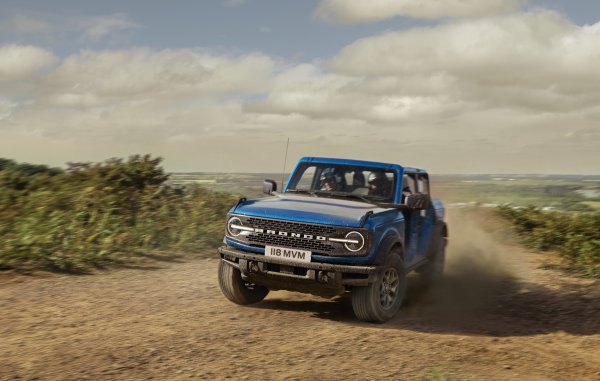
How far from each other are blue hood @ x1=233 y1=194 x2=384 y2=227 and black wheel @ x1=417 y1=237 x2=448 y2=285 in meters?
2.63

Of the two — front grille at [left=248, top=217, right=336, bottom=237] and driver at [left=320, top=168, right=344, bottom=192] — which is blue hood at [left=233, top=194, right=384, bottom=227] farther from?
driver at [left=320, top=168, right=344, bottom=192]

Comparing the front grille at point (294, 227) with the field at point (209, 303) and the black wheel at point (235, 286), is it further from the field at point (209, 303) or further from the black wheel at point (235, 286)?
the field at point (209, 303)

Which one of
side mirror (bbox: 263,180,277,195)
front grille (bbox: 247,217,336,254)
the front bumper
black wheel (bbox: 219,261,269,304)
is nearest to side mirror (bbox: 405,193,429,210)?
the front bumper

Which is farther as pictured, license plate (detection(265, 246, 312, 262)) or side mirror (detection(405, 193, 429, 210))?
side mirror (detection(405, 193, 429, 210))

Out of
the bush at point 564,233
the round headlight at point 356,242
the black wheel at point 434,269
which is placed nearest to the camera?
the round headlight at point 356,242

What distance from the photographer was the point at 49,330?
20.6 ft

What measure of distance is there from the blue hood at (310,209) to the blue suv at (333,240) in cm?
1

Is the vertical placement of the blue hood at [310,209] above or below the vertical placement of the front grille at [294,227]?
above

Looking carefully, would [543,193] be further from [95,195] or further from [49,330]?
[49,330]

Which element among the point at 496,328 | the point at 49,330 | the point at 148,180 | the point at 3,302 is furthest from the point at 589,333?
the point at 148,180

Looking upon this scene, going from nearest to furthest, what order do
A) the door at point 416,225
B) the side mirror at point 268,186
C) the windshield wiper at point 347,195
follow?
the windshield wiper at point 347,195 < the door at point 416,225 < the side mirror at point 268,186

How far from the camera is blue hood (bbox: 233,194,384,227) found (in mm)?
6664

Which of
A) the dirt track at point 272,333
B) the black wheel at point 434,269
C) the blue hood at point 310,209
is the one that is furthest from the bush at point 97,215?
the black wheel at point 434,269

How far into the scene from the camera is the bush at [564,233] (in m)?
12.5
